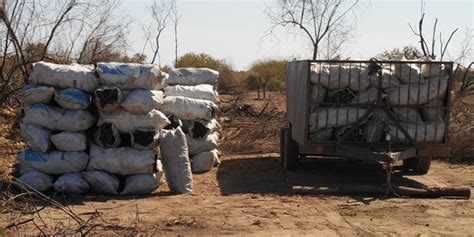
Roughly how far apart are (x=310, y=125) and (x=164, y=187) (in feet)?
8.15

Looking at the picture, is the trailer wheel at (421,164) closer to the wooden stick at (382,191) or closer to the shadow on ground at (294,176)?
the shadow on ground at (294,176)

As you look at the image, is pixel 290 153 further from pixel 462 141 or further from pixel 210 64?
pixel 210 64

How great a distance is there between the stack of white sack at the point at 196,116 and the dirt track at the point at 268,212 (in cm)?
84

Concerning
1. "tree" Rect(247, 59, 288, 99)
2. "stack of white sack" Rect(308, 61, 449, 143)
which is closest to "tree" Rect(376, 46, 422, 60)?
"stack of white sack" Rect(308, 61, 449, 143)

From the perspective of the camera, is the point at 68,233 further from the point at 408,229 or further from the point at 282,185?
the point at 282,185

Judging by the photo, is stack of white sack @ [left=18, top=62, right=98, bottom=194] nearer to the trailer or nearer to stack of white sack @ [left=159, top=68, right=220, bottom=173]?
stack of white sack @ [left=159, top=68, right=220, bottom=173]

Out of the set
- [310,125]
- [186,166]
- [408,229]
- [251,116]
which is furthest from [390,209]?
[251,116]

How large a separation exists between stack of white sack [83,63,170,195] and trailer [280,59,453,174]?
2444 millimetres

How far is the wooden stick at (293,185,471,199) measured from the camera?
9.33 metres

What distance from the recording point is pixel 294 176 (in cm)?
1132

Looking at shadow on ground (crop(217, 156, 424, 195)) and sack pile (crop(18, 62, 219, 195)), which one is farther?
shadow on ground (crop(217, 156, 424, 195))

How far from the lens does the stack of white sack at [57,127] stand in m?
9.09

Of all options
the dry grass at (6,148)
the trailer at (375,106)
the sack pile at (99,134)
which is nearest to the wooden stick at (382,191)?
the trailer at (375,106)

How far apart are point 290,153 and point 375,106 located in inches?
84.3
